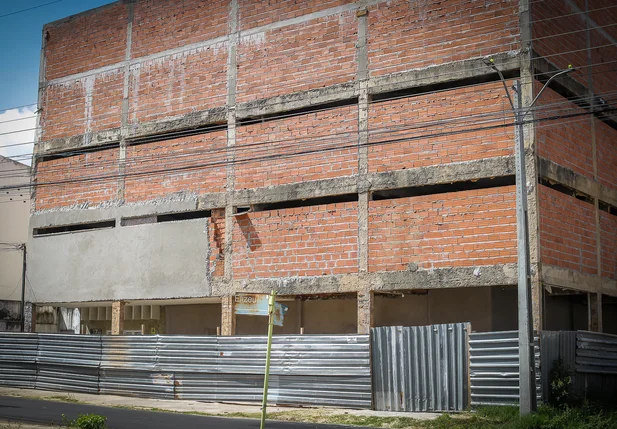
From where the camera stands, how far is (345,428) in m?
17.0

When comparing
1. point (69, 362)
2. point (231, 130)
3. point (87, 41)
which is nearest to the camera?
point (69, 362)

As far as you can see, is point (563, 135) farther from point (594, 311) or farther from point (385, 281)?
point (385, 281)

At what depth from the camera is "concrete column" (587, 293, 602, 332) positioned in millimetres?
23297

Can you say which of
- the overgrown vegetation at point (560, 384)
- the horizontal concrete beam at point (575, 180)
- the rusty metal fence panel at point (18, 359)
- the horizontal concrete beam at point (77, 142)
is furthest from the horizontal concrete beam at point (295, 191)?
the overgrown vegetation at point (560, 384)

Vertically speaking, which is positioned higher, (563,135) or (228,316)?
(563,135)

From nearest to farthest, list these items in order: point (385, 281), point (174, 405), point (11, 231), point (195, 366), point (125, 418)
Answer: point (125, 418), point (174, 405), point (385, 281), point (195, 366), point (11, 231)

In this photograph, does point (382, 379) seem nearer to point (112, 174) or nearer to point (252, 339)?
point (252, 339)

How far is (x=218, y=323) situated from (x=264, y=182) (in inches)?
360

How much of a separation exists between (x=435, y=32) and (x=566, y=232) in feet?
22.5

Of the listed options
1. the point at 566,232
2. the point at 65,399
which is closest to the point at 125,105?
the point at 65,399

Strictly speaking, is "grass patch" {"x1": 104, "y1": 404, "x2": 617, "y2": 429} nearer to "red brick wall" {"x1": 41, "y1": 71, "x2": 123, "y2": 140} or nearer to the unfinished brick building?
the unfinished brick building

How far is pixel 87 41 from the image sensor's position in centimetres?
3092

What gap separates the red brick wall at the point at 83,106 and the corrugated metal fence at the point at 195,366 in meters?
8.24

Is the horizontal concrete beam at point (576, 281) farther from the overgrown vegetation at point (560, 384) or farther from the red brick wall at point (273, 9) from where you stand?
the red brick wall at point (273, 9)
